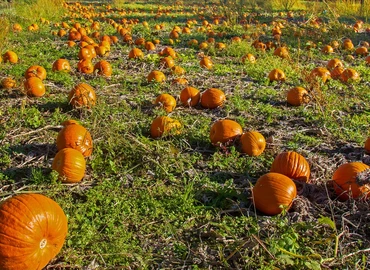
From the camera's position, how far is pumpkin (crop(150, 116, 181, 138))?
4.71 m

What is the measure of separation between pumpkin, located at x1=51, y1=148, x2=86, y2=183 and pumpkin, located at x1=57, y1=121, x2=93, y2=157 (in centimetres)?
26

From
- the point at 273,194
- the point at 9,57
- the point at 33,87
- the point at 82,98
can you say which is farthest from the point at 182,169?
the point at 9,57

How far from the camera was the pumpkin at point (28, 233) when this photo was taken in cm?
257

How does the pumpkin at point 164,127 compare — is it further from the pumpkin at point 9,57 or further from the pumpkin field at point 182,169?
the pumpkin at point 9,57

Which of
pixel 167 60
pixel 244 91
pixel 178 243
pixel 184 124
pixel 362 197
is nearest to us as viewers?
pixel 178 243

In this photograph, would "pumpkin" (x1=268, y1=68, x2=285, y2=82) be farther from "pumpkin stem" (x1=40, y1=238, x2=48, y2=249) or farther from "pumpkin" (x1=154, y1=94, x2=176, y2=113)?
"pumpkin stem" (x1=40, y1=238, x2=48, y2=249)

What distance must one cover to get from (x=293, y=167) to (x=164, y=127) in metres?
1.69

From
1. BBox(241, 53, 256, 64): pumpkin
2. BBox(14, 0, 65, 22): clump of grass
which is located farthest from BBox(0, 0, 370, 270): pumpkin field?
BBox(14, 0, 65, 22): clump of grass

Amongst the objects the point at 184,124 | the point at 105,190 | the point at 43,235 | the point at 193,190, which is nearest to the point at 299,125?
the point at 184,124

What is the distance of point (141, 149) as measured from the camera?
445 cm

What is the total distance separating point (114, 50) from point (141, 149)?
648 centimetres

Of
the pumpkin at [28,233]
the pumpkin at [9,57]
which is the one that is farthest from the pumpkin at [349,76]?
the pumpkin at [9,57]

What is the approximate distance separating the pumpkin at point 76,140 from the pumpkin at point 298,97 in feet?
11.1

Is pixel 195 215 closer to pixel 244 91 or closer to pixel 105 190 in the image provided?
pixel 105 190
